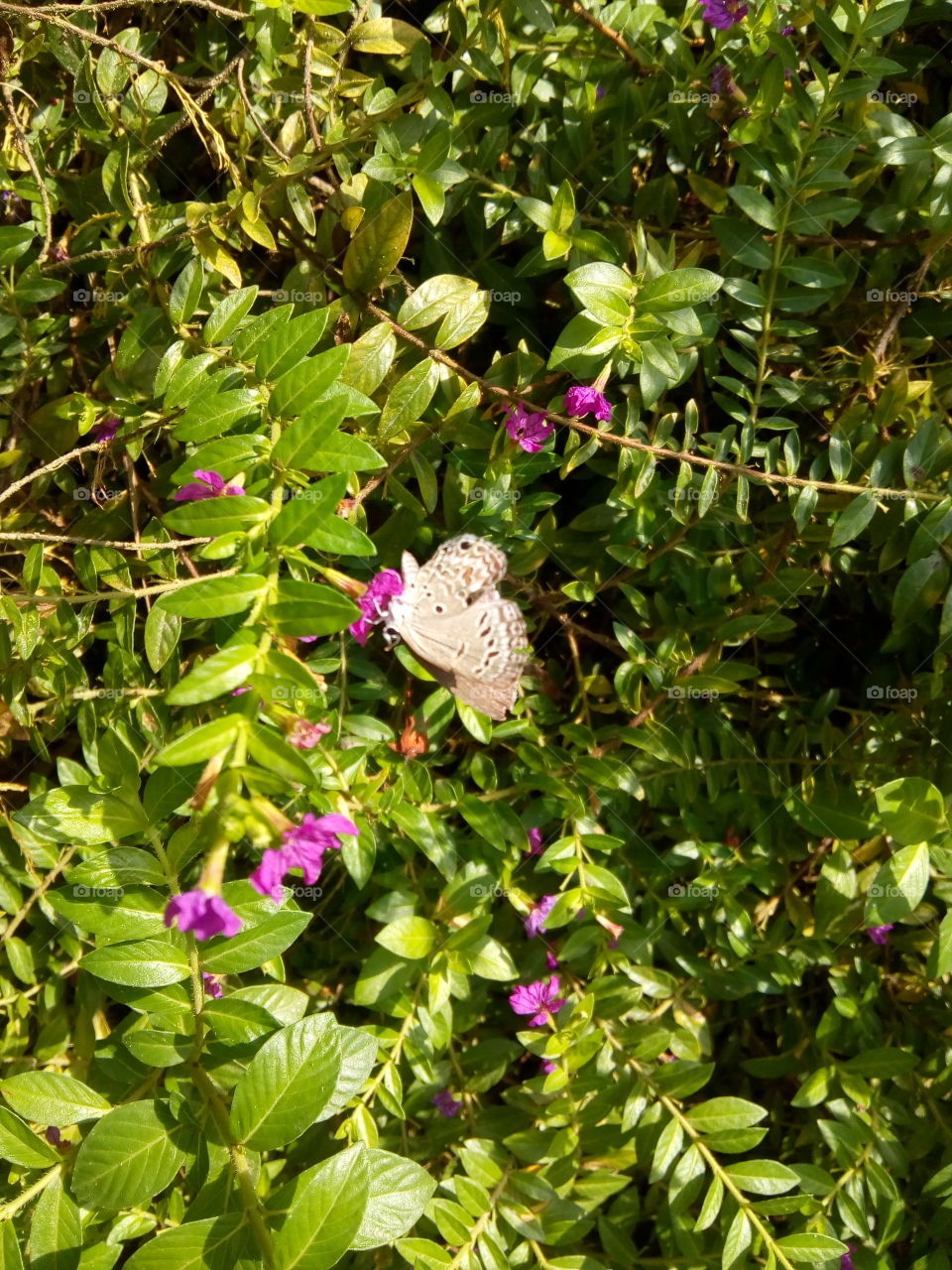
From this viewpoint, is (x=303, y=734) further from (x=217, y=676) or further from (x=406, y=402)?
(x=406, y=402)

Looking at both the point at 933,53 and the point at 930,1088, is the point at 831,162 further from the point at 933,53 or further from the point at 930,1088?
the point at 930,1088

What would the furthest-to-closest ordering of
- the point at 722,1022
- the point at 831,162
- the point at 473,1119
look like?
the point at 722,1022, the point at 473,1119, the point at 831,162

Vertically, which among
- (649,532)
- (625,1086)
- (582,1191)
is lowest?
(582,1191)

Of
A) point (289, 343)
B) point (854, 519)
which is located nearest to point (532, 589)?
point (854, 519)

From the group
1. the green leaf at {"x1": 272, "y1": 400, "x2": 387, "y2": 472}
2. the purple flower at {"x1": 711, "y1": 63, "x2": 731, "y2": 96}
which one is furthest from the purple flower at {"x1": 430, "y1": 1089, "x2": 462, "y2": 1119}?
the purple flower at {"x1": 711, "y1": 63, "x2": 731, "y2": 96}

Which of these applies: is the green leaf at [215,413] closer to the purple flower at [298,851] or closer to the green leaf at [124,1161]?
the purple flower at [298,851]

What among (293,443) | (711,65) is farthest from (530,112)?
(293,443)

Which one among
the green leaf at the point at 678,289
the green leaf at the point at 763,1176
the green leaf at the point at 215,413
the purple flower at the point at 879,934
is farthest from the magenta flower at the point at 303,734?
the purple flower at the point at 879,934
